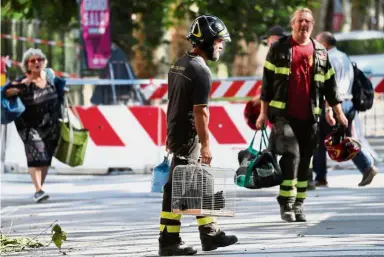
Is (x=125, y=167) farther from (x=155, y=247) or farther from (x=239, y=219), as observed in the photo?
(x=155, y=247)

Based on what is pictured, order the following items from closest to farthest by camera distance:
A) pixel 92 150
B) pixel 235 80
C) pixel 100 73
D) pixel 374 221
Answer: pixel 374 221, pixel 92 150, pixel 235 80, pixel 100 73

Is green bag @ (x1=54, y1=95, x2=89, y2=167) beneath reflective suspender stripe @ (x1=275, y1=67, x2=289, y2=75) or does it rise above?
beneath

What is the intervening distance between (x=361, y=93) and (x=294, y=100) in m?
3.16

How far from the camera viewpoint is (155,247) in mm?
11625

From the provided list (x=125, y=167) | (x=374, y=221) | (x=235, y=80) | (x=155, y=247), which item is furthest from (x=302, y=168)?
(x=235, y=80)

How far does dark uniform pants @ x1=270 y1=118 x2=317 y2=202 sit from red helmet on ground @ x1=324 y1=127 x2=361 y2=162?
1.59m

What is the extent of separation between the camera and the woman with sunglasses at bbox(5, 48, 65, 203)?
638 inches

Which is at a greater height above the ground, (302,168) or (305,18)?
(305,18)

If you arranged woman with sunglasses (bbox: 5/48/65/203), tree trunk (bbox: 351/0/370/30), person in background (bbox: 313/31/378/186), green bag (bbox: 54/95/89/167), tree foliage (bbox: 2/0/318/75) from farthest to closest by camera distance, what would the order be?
tree trunk (bbox: 351/0/370/30) → tree foliage (bbox: 2/0/318/75) → green bag (bbox: 54/95/89/167) → woman with sunglasses (bbox: 5/48/65/203) → person in background (bbox: 313/31/378/186)

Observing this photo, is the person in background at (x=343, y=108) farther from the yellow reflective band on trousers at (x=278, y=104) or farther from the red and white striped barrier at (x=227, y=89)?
the red and white striped barrier at (x=227, y=89)

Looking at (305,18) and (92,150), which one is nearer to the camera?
(305,18)

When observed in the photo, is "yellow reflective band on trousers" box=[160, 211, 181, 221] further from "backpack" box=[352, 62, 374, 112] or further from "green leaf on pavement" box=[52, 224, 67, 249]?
"backpack" box=[352, 62, 374, 112]

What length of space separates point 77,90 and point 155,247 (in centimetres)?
1664

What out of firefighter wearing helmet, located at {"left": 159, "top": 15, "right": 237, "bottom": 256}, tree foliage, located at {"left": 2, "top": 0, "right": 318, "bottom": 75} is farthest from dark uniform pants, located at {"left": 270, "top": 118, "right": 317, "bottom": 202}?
tree foliage, located at {"left": 2, "top": 0, "right": 318, "bottom": 75}
